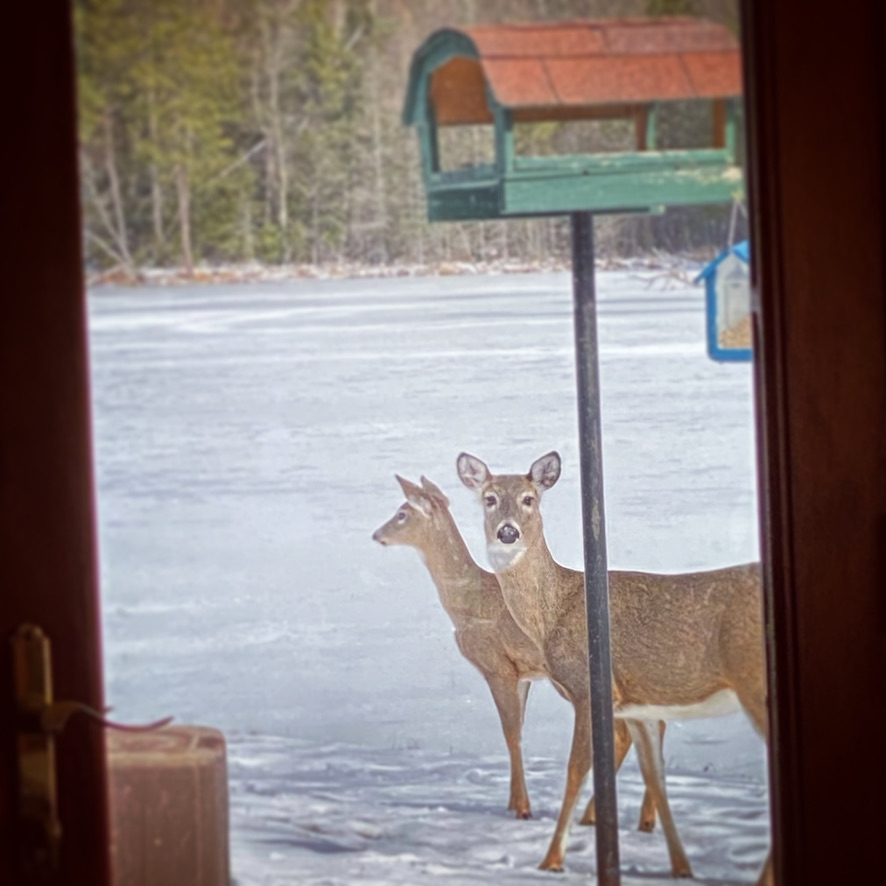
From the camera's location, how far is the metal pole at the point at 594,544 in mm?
1753

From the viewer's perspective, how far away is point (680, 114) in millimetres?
1749

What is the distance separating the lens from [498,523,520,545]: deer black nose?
177cm

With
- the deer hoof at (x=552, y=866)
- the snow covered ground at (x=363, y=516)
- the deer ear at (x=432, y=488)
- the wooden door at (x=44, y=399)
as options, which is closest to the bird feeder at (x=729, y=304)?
the snow covered ground at (x=363, y=516)

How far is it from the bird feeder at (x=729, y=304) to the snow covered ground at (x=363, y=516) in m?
0.02

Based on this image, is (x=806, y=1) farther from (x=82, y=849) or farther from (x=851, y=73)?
(x=82, y=849)

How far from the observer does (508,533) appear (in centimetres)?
177

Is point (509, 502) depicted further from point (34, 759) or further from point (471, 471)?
point (34, 759)

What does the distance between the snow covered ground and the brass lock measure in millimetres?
102

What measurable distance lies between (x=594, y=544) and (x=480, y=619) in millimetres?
174

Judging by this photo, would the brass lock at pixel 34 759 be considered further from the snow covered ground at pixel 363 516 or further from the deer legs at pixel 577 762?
the deer legs at pixel 577 762

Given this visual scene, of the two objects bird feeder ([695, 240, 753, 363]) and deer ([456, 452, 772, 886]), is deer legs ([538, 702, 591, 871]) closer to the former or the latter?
deer ([456, 452, 772, 886])

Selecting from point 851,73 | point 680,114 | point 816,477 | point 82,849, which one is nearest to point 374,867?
point 82,849

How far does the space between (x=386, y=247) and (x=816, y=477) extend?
0.61 m

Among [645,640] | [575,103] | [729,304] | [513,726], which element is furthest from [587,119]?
[513,726]
